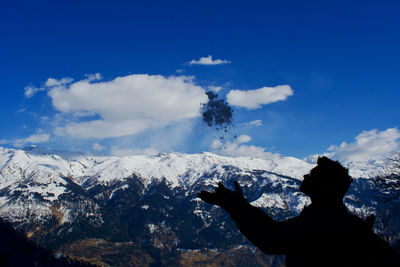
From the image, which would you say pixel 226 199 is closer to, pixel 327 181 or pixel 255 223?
pixel 255 223

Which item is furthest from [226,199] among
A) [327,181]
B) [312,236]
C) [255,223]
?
[327,181]

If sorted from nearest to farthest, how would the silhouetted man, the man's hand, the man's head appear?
the silhouetted man < the man's hand < the man's head

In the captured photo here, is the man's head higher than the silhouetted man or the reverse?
higher

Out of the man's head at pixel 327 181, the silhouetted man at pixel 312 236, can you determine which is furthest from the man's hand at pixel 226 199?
the man's head at pixel 327 181

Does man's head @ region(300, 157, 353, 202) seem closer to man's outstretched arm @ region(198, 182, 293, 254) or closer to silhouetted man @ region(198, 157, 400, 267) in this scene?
silhouetted man @ region(198, 157, 400, 267)

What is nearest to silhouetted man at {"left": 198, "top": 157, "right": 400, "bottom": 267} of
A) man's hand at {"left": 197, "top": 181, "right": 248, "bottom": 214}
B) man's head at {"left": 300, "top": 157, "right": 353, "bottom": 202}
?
man's hand at {"left": 197, "top": 181, "right": 248, "bottom": 214}

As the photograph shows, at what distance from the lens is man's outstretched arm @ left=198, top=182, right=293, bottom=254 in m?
3.90

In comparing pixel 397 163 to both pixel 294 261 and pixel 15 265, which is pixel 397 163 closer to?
pixel 294 261

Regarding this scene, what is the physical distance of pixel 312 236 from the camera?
3.92m

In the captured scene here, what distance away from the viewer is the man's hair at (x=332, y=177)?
15.2ft

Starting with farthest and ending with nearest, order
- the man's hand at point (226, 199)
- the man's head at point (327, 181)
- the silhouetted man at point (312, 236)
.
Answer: the man's head at point (327, 181) → the man's hand at point (226, 199) → the silhouetted man at point (312, 236)

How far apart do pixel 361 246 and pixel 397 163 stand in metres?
22.1

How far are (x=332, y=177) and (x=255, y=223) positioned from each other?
5.30 ft

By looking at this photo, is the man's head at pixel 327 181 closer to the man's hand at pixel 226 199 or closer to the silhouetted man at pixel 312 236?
the silhouetted man at pixel 312 236
